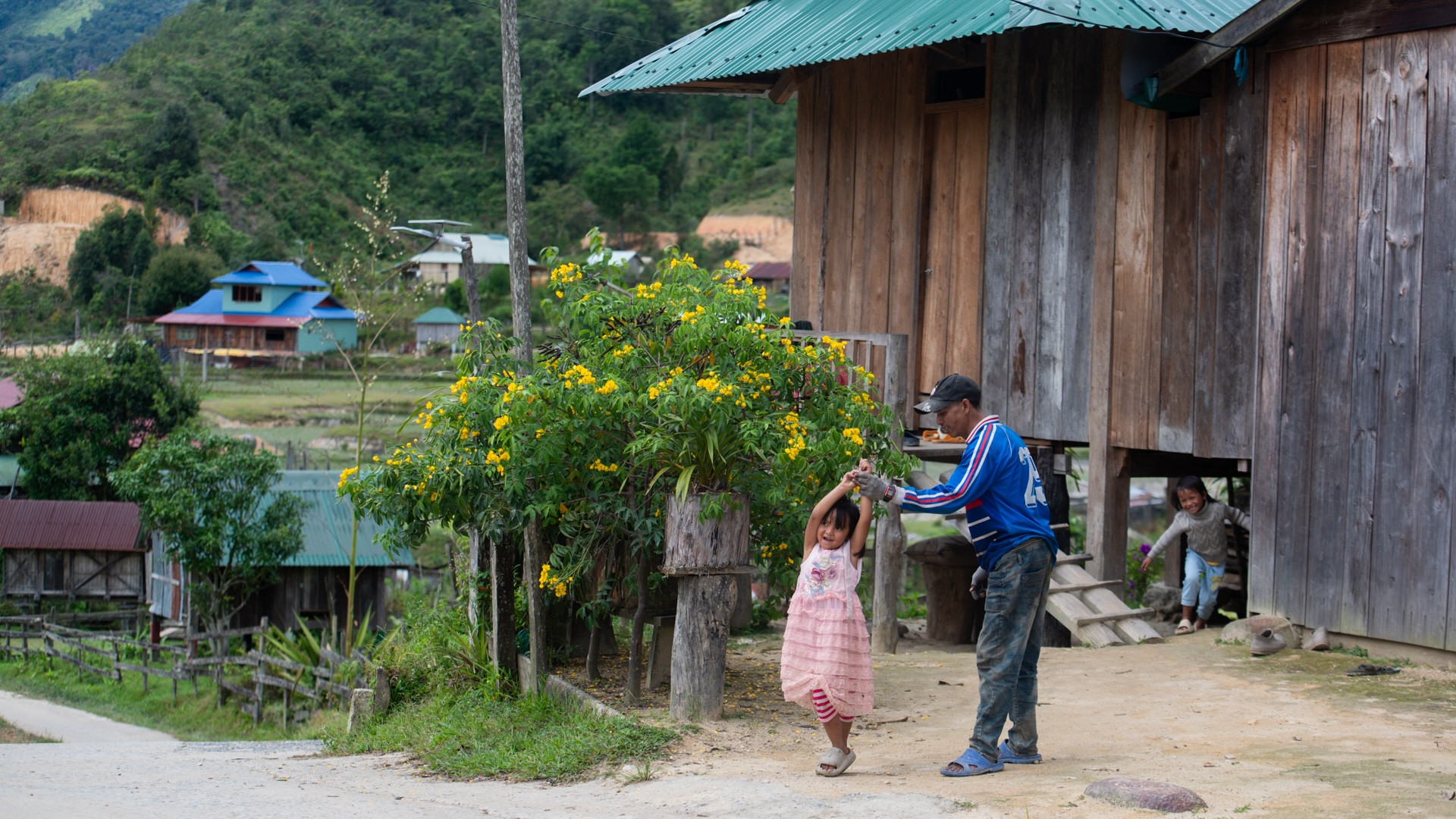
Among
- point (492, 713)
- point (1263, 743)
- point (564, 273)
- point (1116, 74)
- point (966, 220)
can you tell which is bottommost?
point (492, 713)

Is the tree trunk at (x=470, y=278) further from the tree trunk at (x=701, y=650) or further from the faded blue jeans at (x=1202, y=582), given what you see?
the faded blue jeans at (x=1202, y=582)

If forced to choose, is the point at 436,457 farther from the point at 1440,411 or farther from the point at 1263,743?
the point at 1440,411

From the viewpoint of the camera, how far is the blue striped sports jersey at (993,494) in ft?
18.0

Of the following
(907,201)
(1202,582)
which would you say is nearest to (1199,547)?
(1202,582)

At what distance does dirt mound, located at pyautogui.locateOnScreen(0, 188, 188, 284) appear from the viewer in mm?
61812

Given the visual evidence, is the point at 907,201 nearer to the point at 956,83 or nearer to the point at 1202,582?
the point at 956,83

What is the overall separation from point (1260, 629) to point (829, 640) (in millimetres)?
4071

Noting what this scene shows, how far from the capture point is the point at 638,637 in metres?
7.91

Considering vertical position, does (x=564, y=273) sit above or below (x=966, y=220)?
below

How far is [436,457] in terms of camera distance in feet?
25.5

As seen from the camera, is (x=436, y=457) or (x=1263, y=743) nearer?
(x=1263, y=743)

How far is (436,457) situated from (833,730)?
3214 millimetres

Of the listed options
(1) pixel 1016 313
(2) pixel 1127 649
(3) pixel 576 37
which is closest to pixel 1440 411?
(2) pixel 1127 649

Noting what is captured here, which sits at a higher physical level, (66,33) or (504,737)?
(66,33)
